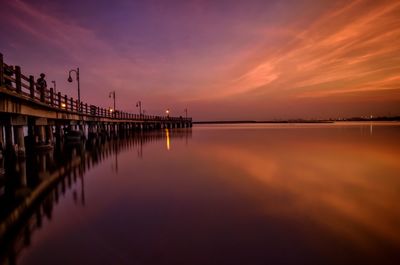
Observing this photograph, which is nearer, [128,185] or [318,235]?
[318,235]

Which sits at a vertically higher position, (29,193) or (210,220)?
(29,193)

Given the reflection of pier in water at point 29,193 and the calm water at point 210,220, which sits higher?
the reflection of pier in water at point 29,193

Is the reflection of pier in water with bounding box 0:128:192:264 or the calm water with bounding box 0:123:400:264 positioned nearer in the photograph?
the calm water with bounding box 0:123:400:264

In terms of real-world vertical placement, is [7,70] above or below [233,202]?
above

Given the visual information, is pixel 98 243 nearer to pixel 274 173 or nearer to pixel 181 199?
pixel 181 199

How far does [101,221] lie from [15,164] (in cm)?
821

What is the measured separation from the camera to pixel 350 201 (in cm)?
718

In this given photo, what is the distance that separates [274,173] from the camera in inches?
449

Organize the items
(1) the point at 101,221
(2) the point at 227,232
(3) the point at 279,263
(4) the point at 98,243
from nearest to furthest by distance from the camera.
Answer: (3) the point at 279,263 < (4) the point at 98,243 < (2) the point at 227,232 < (1) the point at 101,221

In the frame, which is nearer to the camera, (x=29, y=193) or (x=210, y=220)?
(x=210, y=220)

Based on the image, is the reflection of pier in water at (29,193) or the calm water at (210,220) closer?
the calm water at (210,220)

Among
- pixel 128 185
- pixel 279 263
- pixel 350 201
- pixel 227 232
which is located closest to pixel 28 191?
pixel 128 185

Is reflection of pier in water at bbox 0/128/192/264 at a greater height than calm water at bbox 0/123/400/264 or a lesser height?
greater

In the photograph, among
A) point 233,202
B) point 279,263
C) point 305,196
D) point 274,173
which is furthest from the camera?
point 274,173
